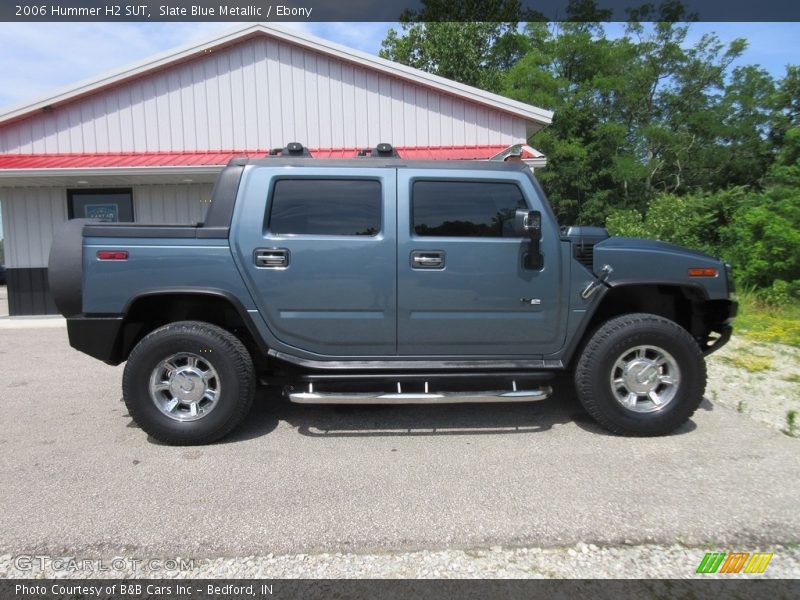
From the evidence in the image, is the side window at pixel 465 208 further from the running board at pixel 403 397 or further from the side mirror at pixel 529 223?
the running board at pixel 403 397

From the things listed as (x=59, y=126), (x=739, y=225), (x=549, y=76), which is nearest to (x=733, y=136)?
(x=549, y=76)

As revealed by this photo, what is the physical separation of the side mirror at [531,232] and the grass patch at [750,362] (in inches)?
145

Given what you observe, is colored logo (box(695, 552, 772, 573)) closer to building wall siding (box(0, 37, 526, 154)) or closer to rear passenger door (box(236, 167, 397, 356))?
rear passenger door (box(236, 167, 397, 356))

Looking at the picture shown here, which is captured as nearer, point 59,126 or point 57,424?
point 57,424

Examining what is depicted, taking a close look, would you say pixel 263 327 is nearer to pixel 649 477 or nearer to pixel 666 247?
pixel 649 477

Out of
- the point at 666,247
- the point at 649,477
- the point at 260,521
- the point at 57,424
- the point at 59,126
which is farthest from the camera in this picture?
the point at 59,126

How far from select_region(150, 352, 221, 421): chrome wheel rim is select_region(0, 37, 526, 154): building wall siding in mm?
8058

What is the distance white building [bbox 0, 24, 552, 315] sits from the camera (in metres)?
10.7

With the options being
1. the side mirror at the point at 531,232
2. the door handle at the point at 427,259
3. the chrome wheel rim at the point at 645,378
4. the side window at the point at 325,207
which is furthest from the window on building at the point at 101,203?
the chrome wheel rim at the point at 645,378

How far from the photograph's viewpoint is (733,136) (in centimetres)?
2873

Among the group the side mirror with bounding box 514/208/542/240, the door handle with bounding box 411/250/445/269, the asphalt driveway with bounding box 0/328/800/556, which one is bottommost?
the asphalt driveway with bounding box 0/328/800/556

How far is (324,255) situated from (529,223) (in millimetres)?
1489

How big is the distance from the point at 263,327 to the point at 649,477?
2.82 m
